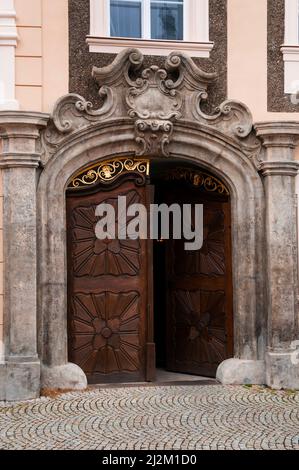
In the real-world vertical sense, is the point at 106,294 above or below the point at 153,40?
below

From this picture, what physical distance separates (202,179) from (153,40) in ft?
5.54

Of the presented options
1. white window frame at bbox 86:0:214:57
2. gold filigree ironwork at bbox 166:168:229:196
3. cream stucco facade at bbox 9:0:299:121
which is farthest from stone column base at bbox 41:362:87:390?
white window frame at bbox 86:0:214:57

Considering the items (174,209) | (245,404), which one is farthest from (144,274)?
(245,404)

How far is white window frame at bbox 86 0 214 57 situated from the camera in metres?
7.55

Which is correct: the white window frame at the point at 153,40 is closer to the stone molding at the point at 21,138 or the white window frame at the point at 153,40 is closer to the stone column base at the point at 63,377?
the stone molding at the point at 21,138

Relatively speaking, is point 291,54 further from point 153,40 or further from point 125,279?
point 125,279

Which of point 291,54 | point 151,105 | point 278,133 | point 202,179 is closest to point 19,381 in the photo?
point 202,179

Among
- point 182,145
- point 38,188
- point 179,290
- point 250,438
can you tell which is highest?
point 182,145

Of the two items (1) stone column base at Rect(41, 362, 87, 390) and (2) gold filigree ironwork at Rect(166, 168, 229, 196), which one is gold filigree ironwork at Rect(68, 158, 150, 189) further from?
(1) stone column base at Rect(41, 362, 87, 390)

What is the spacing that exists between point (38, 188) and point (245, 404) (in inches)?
121

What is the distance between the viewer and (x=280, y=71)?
796cm

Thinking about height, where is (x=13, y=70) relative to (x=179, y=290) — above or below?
above

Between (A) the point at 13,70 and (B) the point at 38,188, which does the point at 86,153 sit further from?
(A) the point at 13,70

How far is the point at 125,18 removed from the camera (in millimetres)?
7848
